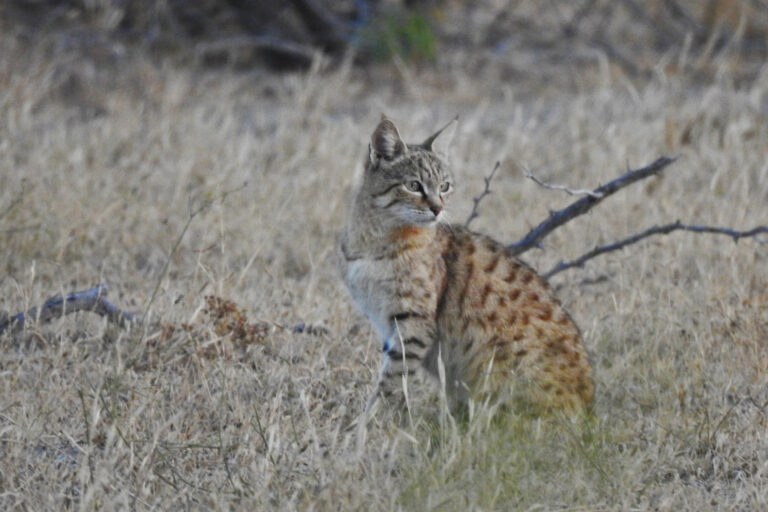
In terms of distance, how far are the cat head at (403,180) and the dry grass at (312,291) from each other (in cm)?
73

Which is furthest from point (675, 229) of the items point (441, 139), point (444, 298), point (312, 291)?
point (312, 291)

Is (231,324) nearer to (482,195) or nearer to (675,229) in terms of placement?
(482,195)

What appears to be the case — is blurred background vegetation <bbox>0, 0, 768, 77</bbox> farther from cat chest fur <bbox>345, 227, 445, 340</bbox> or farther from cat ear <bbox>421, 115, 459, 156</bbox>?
cat chest fur <bbox>345, 227, 445, 340</bbox>

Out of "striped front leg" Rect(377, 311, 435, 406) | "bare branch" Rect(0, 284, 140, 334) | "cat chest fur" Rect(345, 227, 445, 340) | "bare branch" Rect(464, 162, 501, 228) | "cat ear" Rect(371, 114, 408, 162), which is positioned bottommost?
"bare branch" Rect(0, 284, 140, 334)

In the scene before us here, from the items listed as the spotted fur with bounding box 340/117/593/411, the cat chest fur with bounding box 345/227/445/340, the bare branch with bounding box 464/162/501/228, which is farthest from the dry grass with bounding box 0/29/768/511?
Answer: the bare branch with bounding box 464/162/501/228

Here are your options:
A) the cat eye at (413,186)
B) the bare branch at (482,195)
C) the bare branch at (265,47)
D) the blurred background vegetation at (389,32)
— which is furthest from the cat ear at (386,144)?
the bare branch at (265,47)

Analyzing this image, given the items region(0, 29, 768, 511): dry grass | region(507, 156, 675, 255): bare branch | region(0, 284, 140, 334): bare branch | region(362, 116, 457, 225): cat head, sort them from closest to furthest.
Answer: region(0, 29, 768, 511): dry grass, region(362, 116, 457, 225): cat head, region(0, 284, 140, 334): bare branch, region(507, 156, 675, 255): bare branch

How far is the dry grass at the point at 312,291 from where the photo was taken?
12.6 feet

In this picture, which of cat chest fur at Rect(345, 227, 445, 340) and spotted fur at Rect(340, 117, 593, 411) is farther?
cat chest fur at Rect(345, 227, 445, 340)

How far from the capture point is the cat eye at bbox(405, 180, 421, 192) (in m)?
4.88

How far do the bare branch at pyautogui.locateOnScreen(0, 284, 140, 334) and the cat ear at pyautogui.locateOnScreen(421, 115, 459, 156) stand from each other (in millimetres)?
1569

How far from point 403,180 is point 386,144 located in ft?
0.67

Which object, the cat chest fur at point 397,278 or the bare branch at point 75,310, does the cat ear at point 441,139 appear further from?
the bare branch at point 75,310

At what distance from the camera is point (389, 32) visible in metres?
10.6
